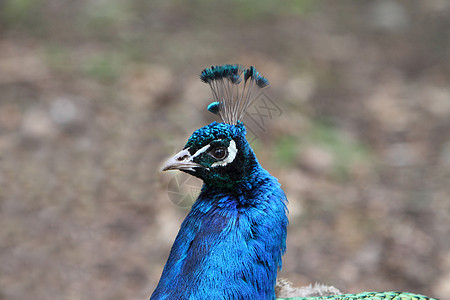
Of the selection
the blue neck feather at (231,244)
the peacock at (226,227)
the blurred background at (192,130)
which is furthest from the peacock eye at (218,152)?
the blurred background at (192,130)

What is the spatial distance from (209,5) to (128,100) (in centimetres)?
220

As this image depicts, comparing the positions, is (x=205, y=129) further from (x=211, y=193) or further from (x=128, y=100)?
(x=128, y=100)

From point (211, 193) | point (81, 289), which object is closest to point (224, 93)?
point (211, 193)

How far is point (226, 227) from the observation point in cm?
179

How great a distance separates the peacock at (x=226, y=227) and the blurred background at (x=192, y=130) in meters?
0.35

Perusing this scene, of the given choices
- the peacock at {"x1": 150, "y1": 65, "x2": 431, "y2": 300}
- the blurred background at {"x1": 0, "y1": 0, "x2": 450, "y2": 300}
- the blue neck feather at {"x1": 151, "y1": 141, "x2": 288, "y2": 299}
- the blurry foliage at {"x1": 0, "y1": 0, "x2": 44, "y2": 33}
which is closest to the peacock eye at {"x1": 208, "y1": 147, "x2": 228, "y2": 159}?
the peacock at {"x1": 150, "y1": 65, "x2": 431, "y2": 300}

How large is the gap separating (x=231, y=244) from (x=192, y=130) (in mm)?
2656

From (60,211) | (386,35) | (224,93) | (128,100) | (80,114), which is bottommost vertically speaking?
(224,93)

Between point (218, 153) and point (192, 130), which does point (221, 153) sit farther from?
point (192, 130)

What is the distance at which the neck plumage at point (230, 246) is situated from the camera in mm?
1749

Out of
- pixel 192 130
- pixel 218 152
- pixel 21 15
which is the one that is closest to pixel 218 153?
pixel 218 152

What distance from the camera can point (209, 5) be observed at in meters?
6.26

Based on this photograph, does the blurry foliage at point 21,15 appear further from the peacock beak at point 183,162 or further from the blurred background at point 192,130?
the peacock beak at point 183,162

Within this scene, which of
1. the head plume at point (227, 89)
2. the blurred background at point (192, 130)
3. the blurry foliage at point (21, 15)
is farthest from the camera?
the blurry foliage at point (21, 15)
